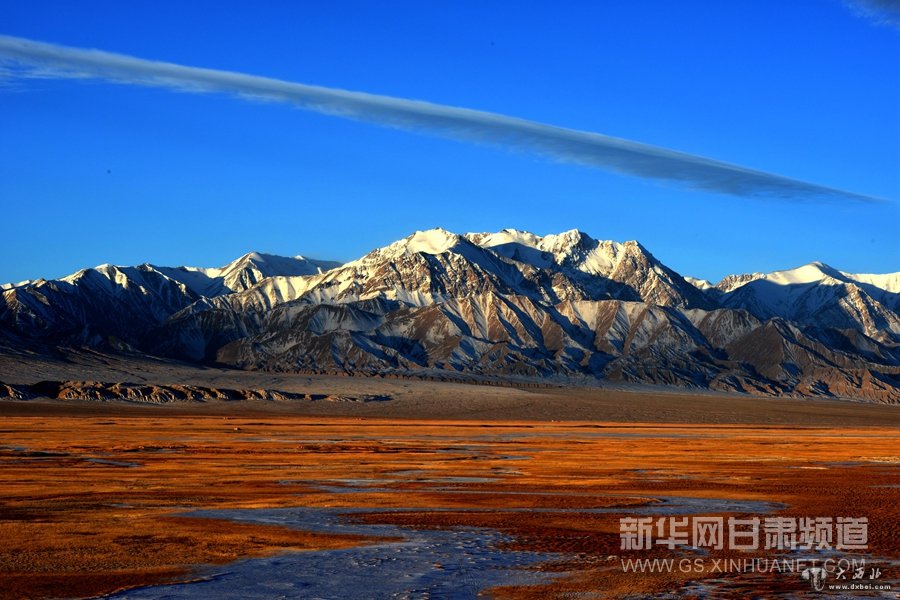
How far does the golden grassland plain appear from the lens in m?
26.2

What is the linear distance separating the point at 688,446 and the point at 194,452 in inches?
1422

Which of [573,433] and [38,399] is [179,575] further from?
[38,399]

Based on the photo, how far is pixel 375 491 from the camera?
43062mm

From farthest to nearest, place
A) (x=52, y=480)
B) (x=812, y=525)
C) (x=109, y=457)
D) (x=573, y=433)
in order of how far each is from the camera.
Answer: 1. (x=573, y=433)
2. (x=109, y=457)
3. (x=52, y=480)
4. (x=812, y=525)

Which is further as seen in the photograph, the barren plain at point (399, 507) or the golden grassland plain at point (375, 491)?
the golden grassland plain at point (375, 491)

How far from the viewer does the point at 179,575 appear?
24.9 m

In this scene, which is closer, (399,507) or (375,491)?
(399,507)

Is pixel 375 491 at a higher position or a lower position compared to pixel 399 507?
lower

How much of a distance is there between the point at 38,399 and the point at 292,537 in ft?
462

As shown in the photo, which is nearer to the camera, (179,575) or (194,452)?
(179,575)

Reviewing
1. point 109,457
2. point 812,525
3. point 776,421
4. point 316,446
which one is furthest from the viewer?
point 776,421

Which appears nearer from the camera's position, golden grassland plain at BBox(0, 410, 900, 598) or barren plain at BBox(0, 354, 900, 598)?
barren plain at BBox(0, 354, 900, 598)


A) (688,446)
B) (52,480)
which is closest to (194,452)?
(52,480)

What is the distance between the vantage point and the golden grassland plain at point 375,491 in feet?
85.9
